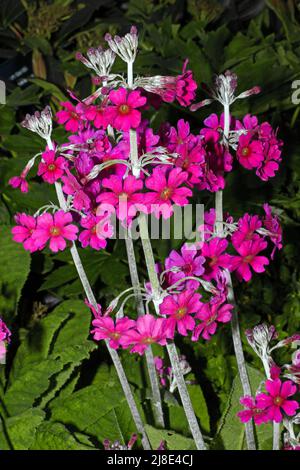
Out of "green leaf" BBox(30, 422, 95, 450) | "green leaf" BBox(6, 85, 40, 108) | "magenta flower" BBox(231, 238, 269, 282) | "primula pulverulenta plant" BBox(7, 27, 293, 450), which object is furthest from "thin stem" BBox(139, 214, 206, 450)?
"green leaf" BBox(6, 85, 40, 108)

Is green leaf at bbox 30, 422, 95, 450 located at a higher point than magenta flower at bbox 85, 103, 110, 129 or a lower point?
Answer: lower

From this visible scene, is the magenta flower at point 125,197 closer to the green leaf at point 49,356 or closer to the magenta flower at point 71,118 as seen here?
the magenta flower at point 71,118

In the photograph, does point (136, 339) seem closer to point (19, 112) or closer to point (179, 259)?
point (179, 259)

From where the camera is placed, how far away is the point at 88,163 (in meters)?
0.85

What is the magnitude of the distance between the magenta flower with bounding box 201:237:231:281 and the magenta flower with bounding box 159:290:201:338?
8 centimetres

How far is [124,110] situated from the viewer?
2.49 ft

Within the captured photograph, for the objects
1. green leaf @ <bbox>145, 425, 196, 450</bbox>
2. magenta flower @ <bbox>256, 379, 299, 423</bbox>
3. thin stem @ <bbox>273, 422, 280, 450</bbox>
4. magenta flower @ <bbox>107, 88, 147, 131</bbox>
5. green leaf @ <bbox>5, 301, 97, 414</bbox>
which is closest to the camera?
magenta flower @ <bbox>107, 88, 147, 131</bbox>

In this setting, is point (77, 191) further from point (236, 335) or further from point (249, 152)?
point (236, 335)

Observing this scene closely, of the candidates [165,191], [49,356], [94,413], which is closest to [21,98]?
[49,356]

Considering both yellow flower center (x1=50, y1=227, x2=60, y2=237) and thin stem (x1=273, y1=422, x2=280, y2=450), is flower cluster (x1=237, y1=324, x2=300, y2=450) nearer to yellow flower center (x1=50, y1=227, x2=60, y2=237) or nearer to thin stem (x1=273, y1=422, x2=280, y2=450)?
thin stem (x1=273, y1=422, x2=280, y2=450)

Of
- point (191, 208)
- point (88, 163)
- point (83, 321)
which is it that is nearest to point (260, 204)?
point (191, 208)

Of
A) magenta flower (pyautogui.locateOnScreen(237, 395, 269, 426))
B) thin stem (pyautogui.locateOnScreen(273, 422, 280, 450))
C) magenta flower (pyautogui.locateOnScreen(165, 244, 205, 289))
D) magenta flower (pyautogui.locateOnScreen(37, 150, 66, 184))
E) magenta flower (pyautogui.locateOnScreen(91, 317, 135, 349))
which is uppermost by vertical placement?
magenta flower (pyautogui.locateOnScreen(37, 150, 66, 184))

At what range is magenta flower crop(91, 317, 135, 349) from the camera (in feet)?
2.66

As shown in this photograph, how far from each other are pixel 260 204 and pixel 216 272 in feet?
2.33
